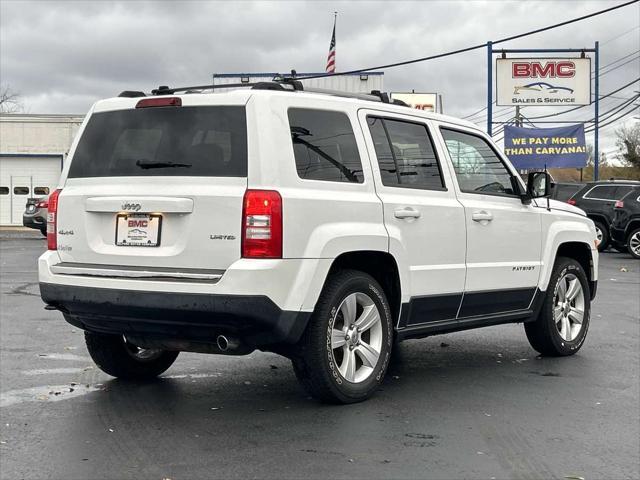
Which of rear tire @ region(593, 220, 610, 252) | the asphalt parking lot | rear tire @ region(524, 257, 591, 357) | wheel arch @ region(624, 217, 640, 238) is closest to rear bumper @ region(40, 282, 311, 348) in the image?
the asphalt parking lot

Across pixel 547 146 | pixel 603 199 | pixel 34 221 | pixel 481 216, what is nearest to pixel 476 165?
pixel 481 216

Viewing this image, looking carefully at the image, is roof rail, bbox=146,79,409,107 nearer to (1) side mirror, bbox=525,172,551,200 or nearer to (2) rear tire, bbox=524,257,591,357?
(1) side mirror, bbox=525,172,551,200

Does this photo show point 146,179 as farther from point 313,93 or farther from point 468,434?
point 468,434

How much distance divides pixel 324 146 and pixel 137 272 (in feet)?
4.55

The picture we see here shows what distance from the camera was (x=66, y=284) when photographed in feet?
18.5

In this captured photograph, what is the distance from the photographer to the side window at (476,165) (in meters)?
6.76

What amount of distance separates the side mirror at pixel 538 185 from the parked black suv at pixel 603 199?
16017mm

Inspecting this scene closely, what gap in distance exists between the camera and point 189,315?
516 cm

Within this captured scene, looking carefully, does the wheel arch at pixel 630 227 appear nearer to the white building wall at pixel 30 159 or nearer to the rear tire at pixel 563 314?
the rear tire at pixel 563 314

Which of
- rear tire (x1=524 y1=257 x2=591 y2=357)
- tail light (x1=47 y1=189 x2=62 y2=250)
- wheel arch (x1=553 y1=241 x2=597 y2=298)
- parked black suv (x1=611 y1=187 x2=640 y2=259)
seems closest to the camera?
tail light (x1=47 y1=189 x2=62 y2=250)

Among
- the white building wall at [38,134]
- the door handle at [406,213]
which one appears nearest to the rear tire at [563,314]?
the door handle at [406,213]

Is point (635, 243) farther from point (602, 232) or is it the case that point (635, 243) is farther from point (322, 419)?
point (322, 419)

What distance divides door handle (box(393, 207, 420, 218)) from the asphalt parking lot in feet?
4.00

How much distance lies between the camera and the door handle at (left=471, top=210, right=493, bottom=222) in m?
6.64
